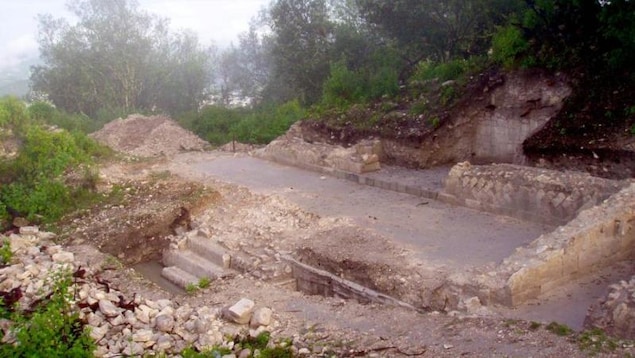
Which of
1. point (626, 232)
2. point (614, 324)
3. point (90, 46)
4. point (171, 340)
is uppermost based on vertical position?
point (90, 46)

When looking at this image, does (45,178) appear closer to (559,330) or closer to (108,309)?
(108,309)

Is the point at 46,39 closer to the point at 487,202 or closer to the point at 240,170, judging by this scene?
the point at 240,170

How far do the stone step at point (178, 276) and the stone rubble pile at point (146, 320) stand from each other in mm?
1915

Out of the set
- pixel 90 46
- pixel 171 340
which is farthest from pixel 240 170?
pixel 90 46

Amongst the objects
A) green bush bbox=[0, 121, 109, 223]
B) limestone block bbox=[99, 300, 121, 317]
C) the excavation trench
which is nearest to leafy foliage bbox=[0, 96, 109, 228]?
green bush bbox=[0, 121, 109, 223]

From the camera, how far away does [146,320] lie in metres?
6.78

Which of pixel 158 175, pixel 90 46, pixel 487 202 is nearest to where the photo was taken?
pixel 487 202

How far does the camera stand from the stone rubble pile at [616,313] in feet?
19.0

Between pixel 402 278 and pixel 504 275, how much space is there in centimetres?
144

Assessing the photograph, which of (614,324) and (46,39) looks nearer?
(614,324)

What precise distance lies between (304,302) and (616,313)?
11.5 feet

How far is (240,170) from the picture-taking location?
14547 mm

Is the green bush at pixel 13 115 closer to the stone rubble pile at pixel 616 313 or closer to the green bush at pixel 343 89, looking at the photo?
the green bush at pixel 343 89

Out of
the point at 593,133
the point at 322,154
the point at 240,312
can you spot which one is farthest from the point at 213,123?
the point at 240,312
